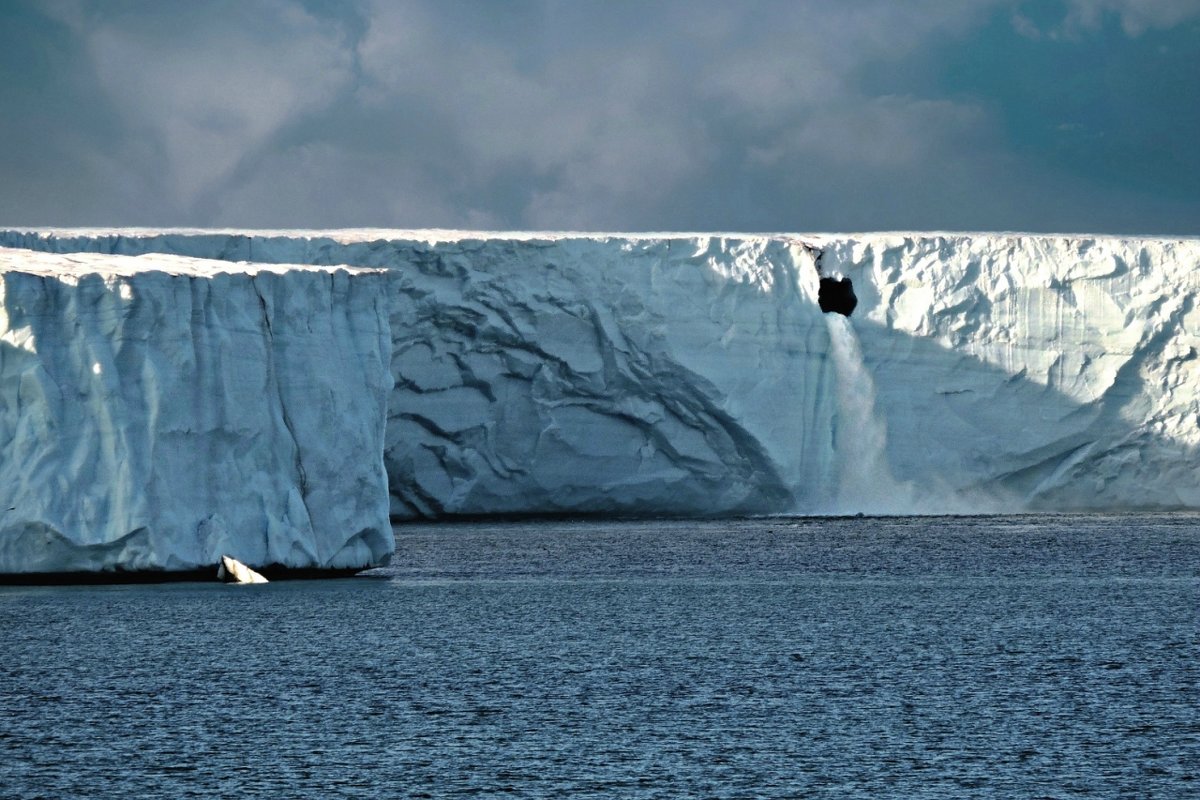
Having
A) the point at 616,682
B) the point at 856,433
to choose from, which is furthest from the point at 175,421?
the point at 856,433

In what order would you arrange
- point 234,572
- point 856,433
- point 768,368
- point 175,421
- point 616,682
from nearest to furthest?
point 616,682
point 175,421
point 234,572
point 768,368
point 856,433

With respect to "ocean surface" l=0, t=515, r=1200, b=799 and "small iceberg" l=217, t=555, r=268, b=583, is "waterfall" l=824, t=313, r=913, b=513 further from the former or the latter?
"small iceberg" l=217, t=555, r=268, b=583

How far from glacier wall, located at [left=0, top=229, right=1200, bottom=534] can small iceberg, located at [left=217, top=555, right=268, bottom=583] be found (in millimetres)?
5218

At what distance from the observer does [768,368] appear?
1762 centimetres

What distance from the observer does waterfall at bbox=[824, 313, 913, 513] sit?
58.8ft

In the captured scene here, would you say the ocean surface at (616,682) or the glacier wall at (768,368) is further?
the glacier wall at (768,368)

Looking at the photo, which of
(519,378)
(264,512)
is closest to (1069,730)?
(264,512)

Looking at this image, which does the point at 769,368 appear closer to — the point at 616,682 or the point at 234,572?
the point at 234,572

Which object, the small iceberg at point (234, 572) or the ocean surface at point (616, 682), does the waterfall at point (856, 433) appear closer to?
the ocean surface at point (616, 682)

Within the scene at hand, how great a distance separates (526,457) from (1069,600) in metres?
6.99

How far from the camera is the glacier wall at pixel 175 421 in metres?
11.2

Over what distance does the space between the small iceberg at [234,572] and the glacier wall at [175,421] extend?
0.28ft

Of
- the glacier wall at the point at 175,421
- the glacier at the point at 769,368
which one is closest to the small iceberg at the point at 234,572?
the glacier wall at the point at 175,421

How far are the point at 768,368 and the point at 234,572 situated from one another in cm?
744
